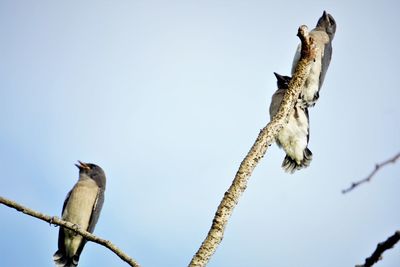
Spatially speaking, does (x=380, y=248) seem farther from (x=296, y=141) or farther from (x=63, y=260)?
(x=63, y=260)

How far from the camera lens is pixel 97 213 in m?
9.34

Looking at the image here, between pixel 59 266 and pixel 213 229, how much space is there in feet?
19.9

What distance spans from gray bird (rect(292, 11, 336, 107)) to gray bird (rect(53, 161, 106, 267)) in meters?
3.98

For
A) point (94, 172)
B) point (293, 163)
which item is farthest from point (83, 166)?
point (293, 163)

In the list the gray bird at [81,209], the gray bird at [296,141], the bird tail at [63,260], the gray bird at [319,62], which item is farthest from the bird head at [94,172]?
the gray bird at [319,62]

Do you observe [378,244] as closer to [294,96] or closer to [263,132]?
[263,132]

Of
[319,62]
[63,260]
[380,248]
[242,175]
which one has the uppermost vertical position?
[319,62]

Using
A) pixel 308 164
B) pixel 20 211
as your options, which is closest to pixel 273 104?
pixel 308 164

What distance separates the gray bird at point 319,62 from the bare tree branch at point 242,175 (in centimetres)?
304

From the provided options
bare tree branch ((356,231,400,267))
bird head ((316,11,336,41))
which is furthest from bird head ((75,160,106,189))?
bare tree branch ((356,231,400,267))

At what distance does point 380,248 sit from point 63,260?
7617mm

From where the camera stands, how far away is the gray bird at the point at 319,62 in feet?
27.0

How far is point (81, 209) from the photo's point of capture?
9.16 metres

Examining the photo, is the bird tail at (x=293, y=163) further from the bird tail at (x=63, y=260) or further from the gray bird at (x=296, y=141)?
the bird tail at (x=63, y=260)
